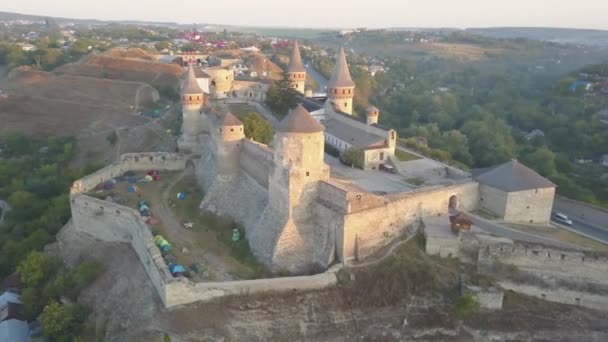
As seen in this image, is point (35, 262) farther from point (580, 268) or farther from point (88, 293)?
point (580, 268)

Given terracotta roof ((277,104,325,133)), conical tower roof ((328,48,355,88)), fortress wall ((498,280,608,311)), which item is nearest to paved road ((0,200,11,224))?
conical tower roof ((328,48,355,88))

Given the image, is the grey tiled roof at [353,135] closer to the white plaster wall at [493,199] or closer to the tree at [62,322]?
the white plaster wall at [493,199]

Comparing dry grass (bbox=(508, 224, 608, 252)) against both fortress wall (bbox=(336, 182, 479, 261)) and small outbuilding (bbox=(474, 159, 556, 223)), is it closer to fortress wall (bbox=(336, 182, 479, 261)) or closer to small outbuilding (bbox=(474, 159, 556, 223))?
small outbuilding (bbox=(474, 159, 556, 223))

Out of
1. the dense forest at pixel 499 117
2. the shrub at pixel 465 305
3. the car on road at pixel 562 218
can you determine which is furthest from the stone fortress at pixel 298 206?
the dense forest at pixel 499 117

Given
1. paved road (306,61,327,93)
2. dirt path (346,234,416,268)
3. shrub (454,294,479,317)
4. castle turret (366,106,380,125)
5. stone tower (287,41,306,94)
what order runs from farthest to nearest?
1. paved road (306,61,327,93)
2. stone tower (287,41,306,94)
3. castle turret (366,106,380,125)
4. dirt path (346,234,416,268)
5. shrub (454,294,479,317)

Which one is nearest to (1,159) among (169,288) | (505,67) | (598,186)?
(169,288)

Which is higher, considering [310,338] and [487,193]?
[487,193]

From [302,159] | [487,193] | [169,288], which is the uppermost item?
[302,159]


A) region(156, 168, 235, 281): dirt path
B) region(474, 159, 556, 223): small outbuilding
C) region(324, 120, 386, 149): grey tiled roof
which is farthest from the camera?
region(324, 120, 386, 149): grey tiled roof
